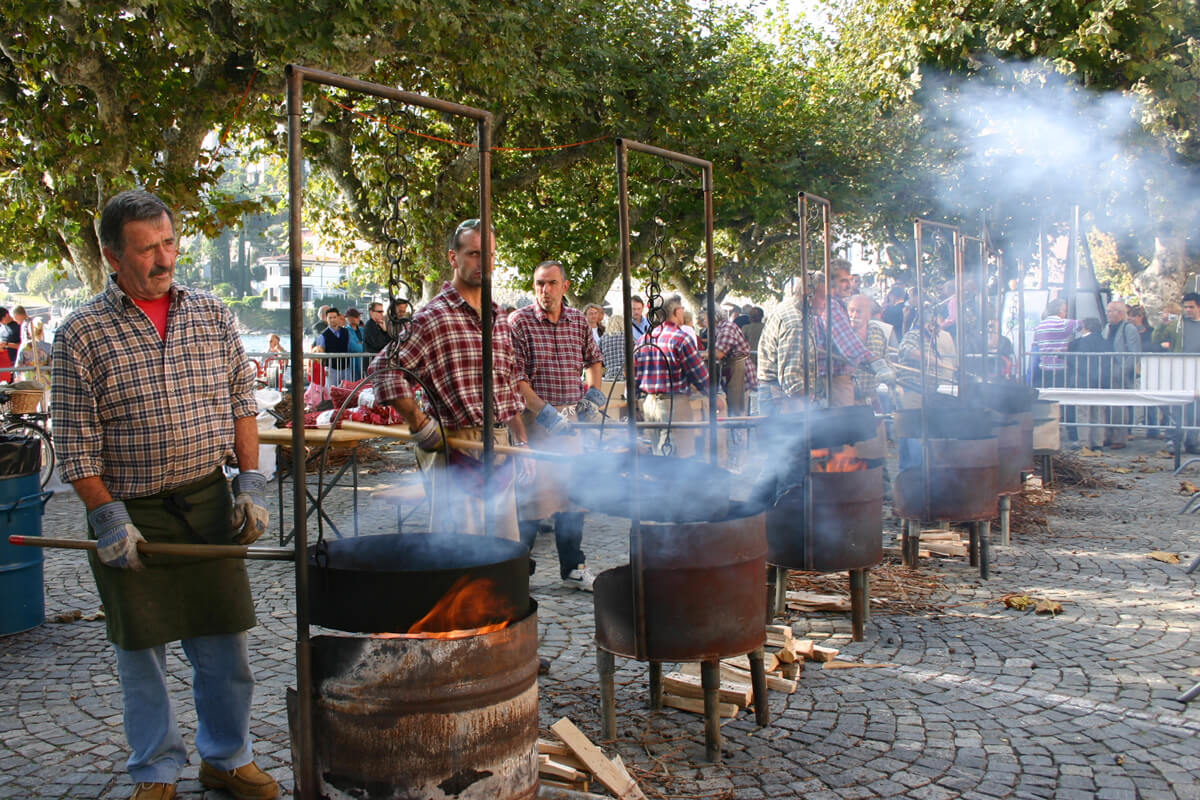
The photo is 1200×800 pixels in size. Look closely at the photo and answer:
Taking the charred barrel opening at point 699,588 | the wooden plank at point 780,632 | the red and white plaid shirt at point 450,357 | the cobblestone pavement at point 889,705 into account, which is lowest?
the cobblestone pavement at point 889,705

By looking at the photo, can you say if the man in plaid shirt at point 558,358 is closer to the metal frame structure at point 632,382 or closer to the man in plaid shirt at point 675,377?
the metal frame structure at point 632,382

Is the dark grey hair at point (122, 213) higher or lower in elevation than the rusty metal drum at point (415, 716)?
higher

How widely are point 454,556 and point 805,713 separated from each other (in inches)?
72.4

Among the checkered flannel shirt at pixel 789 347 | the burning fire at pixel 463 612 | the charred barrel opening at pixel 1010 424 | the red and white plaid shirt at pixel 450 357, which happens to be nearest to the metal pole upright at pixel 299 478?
the burning fire at pixel 463 612

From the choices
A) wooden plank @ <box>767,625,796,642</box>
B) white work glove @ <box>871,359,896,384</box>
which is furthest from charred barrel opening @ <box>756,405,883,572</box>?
white work glove @ <box>871,359,896,384</box>

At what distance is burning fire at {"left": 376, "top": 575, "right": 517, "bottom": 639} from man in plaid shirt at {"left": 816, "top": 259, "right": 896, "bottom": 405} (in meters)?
4.39

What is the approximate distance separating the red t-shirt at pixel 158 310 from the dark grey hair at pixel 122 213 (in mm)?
187

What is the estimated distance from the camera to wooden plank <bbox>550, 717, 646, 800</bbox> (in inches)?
131

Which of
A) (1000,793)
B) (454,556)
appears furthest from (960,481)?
(454,556)

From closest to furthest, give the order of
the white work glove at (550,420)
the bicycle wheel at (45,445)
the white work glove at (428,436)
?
the white work glove at (428,436) < the white work glove at (550,420) < the bicycle wheel at (45,445)

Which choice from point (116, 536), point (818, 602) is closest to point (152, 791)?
point (116, 536)

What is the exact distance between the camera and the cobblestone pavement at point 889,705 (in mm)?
3576

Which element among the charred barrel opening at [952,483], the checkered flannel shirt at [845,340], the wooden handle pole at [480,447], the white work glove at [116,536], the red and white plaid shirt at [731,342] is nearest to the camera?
the white work glove at [116,536]

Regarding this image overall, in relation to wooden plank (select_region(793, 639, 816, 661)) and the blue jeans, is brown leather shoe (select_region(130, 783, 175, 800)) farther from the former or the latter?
wooden plank (select_region(793, 639, 816, 661))
